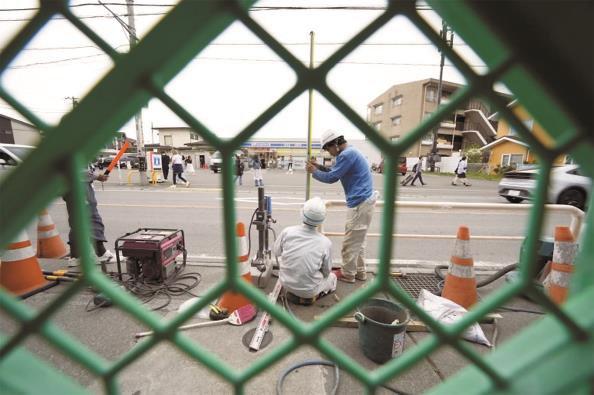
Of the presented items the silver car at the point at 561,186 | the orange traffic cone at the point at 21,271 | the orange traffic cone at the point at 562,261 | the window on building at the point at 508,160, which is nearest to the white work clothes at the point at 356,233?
the orange traffic cone at the point at 562,261

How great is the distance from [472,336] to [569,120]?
2.54 m

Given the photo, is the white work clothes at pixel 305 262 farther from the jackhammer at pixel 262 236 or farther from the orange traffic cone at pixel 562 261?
the orange traffic cone at pixel 562 261

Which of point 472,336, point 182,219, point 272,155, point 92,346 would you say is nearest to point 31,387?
point 92,346

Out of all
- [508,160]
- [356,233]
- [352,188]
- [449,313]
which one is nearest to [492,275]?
[449,313]

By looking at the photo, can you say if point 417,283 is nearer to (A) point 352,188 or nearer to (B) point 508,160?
(A) point 352,188

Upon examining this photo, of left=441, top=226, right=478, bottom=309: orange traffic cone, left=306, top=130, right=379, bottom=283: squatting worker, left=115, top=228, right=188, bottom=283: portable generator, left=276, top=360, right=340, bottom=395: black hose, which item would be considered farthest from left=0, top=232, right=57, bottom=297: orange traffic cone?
left=441, top=226, right=478, bottom=309: orange traffic cone

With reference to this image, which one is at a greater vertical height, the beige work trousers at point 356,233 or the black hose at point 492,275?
the beige work trousers at point 356,233

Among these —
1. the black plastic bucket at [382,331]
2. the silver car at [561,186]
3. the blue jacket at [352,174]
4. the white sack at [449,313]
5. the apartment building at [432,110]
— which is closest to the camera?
the black plastic bucket at [382,331]

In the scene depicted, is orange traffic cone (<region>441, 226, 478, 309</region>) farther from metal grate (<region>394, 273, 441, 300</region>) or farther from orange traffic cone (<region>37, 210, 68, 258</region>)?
orange traffic cone (<region>37, 210, 68, 258</region>)

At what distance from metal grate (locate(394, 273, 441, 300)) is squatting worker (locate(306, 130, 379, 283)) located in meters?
0.59

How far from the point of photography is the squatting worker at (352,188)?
3224 millimetres

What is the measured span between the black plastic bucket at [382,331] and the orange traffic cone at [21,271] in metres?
3.46

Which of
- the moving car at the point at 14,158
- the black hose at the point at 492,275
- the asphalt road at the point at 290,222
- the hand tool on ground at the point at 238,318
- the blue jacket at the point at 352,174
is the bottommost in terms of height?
the asphalt road at the point at 290,222

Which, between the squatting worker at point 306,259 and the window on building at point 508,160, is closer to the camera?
the squatting worker at point 306,259
